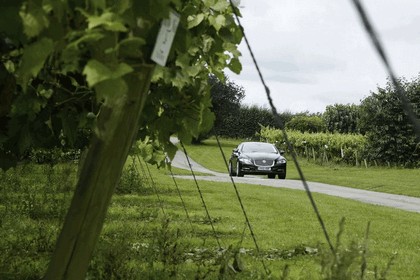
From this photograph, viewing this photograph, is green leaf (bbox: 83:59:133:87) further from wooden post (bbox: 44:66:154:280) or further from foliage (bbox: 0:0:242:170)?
wooden post (bbox: 44:66:154:280)

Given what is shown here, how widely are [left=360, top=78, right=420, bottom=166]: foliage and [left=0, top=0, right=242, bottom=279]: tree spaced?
32.5 meters

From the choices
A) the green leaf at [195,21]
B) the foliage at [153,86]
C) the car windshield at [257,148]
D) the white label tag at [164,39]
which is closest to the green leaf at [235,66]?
the foliage at [153,86]

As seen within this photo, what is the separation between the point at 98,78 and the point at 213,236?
23.9 ft

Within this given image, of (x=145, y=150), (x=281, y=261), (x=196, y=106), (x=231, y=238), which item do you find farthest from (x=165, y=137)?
(x=231, y=238)

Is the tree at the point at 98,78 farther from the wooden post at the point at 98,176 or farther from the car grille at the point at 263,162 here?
the car grille at the point at 263,162

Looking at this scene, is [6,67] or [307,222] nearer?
[6,67]

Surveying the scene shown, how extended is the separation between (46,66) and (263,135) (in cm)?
5058

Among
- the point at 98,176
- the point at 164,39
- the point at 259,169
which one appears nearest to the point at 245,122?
the point at 259,169

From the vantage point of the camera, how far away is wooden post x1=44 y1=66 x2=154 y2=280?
116 inches

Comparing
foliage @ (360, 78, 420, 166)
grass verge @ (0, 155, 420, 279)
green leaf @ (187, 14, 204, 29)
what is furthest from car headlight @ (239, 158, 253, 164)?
green leaf @ (187, 14, 204, 29)

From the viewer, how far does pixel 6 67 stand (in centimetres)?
351

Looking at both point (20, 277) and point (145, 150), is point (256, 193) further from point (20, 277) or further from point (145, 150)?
point (20, 277)

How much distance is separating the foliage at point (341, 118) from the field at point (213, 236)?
37242mm

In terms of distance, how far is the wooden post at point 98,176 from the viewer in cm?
294
